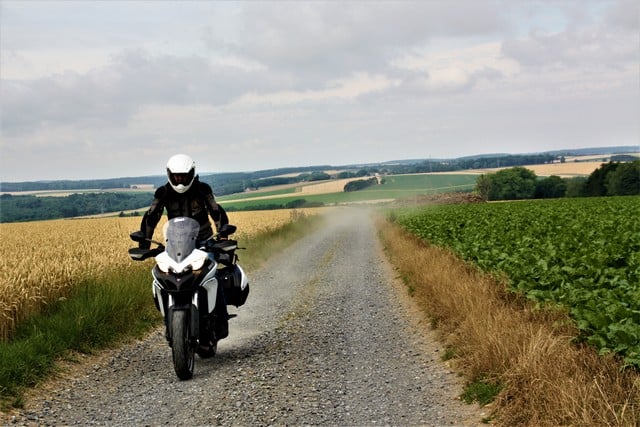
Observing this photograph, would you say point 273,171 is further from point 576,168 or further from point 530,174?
point 576,168

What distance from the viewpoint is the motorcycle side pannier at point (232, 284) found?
8.44 meters

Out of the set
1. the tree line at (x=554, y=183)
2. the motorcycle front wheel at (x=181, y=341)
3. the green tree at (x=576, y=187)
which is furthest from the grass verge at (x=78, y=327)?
the green tree at (x=576, y=187)

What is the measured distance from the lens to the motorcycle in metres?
7.21

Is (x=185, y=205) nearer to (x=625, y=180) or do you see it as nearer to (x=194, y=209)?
(x=194, y=209)

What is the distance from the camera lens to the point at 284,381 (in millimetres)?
7391

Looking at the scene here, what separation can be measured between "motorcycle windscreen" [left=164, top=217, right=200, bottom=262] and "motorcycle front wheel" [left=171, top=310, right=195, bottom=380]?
2.29 ft

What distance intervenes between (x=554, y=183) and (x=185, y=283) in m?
111

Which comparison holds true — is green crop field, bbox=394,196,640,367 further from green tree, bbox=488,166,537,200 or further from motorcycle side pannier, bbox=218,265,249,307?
green tree, bbox=488,166,537,200

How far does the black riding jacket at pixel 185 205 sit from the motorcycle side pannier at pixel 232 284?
0.66 m

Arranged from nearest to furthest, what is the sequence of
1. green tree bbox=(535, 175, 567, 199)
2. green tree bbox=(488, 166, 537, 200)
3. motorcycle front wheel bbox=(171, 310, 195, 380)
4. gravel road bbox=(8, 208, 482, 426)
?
gravel road bbox=(8, 208, 482, 426) → motorcycle front wheel bbox=(171, 310, 195, 380) → green tree bbox=(488, 166, 537, 200) → green tree bbox=(535, 175, 567, 199)

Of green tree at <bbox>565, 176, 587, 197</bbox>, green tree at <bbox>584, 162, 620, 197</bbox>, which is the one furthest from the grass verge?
green tree at <bbox>565, 176, 587, 197</bbox>

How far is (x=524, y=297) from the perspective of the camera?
9383mm

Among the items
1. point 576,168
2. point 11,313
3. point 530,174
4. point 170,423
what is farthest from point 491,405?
point 576,168

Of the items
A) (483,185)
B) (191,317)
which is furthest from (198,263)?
(483,185)
